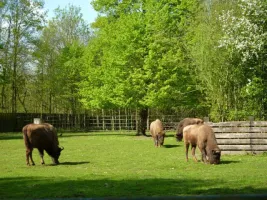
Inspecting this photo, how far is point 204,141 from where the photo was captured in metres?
17.0

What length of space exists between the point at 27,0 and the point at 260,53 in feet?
116

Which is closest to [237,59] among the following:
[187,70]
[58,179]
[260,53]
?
[260,53]

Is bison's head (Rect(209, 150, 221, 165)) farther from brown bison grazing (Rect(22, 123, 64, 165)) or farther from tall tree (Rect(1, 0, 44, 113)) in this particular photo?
tall tree (Rect(1, 0, 44, 113))

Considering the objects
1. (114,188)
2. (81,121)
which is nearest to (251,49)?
(114,188)

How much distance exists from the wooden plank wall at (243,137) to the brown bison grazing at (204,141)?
2534mm

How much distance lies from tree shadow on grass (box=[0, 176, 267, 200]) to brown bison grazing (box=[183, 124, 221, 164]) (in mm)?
4360

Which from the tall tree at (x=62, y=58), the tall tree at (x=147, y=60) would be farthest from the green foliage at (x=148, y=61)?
the tall tree at (x=62, y=58)

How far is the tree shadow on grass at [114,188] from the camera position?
1005 cm

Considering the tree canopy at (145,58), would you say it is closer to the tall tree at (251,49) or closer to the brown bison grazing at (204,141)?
the tall tree at (251,49)

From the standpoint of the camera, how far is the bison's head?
16234 mm

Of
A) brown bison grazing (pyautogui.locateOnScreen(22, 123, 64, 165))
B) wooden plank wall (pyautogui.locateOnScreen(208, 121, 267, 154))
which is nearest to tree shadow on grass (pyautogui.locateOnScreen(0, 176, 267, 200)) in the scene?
brown bison grazing (pyautogui.locateOnScreen(22, 123, 64, 165))

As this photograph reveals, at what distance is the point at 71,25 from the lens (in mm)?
61969

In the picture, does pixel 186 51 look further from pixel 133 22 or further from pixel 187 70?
pixel 133 22

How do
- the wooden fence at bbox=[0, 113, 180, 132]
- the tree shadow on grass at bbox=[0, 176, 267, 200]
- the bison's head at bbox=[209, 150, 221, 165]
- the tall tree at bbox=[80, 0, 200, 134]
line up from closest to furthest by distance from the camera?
the tree shadow on grass at bbox=[0, 176, 267, 200], the bison's head at bbox=[209, 150, 221, 165], the tall tree at bbox=[80, 0, 200, 134], the wooden fence at bbox=[0, 113, 180, 132]
